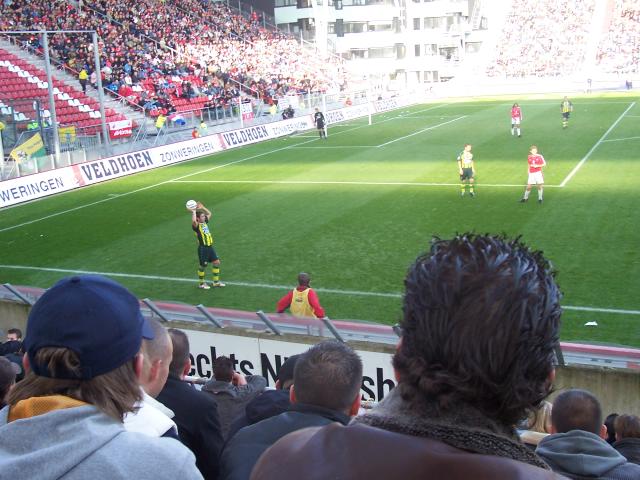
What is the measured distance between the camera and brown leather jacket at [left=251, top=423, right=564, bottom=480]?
142 cm

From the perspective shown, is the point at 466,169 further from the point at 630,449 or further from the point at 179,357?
the point at 630,449

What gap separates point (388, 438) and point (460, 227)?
1677 centimetres

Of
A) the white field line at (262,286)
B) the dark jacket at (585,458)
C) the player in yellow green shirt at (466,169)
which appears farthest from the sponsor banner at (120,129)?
the dark jacket at (585,458)

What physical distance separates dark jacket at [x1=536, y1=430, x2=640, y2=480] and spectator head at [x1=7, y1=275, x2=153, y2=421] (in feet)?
5.43

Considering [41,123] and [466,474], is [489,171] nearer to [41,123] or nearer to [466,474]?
[41,123]

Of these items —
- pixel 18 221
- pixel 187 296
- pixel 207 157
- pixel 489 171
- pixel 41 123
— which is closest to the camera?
pixel 187 296

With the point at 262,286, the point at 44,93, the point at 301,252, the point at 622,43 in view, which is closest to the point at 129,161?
the point at 44,93

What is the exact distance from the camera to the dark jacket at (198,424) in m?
4.09

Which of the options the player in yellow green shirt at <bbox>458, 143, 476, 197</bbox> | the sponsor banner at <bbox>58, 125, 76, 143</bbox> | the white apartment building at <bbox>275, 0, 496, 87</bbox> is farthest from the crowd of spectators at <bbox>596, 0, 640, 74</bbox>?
the sponsor banner at <bbox>58, 125, 76, 143</bbox>

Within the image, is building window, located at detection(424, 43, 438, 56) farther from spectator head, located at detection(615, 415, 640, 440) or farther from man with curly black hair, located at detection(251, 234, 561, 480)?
man with curly black hair, located at detection(251, 234, 561, 480)

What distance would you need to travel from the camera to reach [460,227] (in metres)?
18.0

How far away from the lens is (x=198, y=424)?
412 cm

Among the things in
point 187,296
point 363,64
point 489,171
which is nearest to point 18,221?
point 187,296

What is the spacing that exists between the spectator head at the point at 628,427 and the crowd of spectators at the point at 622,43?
66394 millimetres
